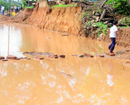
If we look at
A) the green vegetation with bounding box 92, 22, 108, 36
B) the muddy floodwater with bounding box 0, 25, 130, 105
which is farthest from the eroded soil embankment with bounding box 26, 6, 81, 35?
the muddy floodwater with bounding box 0, 25, 130, 105

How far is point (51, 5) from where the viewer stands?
22219 mm

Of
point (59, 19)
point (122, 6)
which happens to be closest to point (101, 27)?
point (122, 6)

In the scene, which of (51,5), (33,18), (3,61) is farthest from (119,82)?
(33,18)

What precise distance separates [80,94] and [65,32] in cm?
1406

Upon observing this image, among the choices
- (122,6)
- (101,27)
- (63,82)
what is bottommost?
(63,82)

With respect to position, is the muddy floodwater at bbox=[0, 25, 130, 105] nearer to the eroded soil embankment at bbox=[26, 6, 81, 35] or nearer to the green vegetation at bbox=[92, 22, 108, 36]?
the green vegetation at bbox=[92, 22, 108, 36]

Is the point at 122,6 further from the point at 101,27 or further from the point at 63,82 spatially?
the point at 63,82

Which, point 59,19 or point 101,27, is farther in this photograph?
point 59,19

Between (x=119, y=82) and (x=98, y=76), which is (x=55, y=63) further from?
(x=119, y=82)

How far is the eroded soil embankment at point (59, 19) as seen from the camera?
15.8 meters

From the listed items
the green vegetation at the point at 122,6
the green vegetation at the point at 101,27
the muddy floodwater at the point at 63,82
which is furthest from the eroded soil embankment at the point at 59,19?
the muddy floodwater at the point at 63,82

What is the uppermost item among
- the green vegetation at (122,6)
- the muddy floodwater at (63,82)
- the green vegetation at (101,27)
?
the green vegetation at (122,6)

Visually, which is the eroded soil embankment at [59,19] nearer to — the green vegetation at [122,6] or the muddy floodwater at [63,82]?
the green vegetation at [122,6]

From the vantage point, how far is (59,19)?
19.1m
